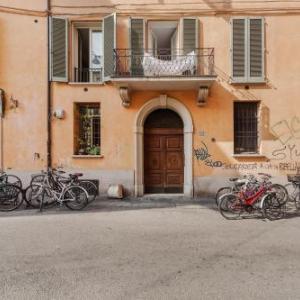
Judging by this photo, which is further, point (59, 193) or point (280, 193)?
point (280, 193)

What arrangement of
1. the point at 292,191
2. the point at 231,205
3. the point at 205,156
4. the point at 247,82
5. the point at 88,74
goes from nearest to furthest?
the point at 231,205 < the point at 292,191 < the point at 247,82 < the point at 205,156 < the point at 88,74

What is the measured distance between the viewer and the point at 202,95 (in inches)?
466

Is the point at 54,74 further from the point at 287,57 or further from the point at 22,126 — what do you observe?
the point at 287,57

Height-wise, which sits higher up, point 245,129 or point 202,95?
point 202,95

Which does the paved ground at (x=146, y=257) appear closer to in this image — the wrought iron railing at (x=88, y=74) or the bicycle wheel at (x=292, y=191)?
the bicycle wheel at (x=292, y=191)

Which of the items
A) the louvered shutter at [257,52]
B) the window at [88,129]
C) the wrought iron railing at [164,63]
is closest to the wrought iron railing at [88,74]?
the window at [88,129]

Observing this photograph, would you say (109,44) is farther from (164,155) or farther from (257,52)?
(257,52)

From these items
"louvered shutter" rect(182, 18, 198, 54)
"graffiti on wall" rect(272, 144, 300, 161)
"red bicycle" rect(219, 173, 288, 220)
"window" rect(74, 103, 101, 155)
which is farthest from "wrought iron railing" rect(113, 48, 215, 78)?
"red bicycle" rect(219, 173, 288, 220)

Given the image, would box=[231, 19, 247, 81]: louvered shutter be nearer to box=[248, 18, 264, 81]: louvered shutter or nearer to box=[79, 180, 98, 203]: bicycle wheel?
box=[248, 18, 264, 81]: louvered shutter

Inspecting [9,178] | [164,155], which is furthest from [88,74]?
[9,178]

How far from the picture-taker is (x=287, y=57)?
12.1 metres

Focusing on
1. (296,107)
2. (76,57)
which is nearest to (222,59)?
(296,107)

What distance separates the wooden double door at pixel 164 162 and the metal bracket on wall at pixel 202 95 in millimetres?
1190

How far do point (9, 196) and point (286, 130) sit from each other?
8919 millimetres
